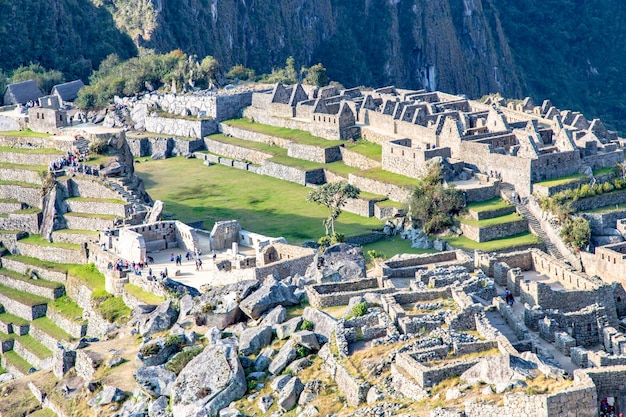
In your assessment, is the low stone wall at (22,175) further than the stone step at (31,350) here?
Yes

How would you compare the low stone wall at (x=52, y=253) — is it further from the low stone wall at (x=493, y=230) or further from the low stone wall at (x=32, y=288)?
the low stone wall at (x=493, y=230)

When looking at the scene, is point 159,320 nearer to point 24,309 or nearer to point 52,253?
point 24,309

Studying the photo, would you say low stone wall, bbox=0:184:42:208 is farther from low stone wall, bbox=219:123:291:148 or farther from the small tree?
low stone wall, bbox=219:123:291:148

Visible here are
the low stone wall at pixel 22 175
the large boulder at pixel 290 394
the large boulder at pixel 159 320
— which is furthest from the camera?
the low stone wall at pixel 22 175

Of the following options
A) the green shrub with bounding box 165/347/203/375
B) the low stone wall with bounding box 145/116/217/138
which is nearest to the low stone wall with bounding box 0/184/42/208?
the low stone wall with bounding box 145/116/217/138

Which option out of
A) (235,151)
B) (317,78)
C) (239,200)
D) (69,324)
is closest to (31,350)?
(69,324)

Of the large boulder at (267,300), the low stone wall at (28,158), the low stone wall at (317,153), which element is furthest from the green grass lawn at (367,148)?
the large boulder at (267,300)
